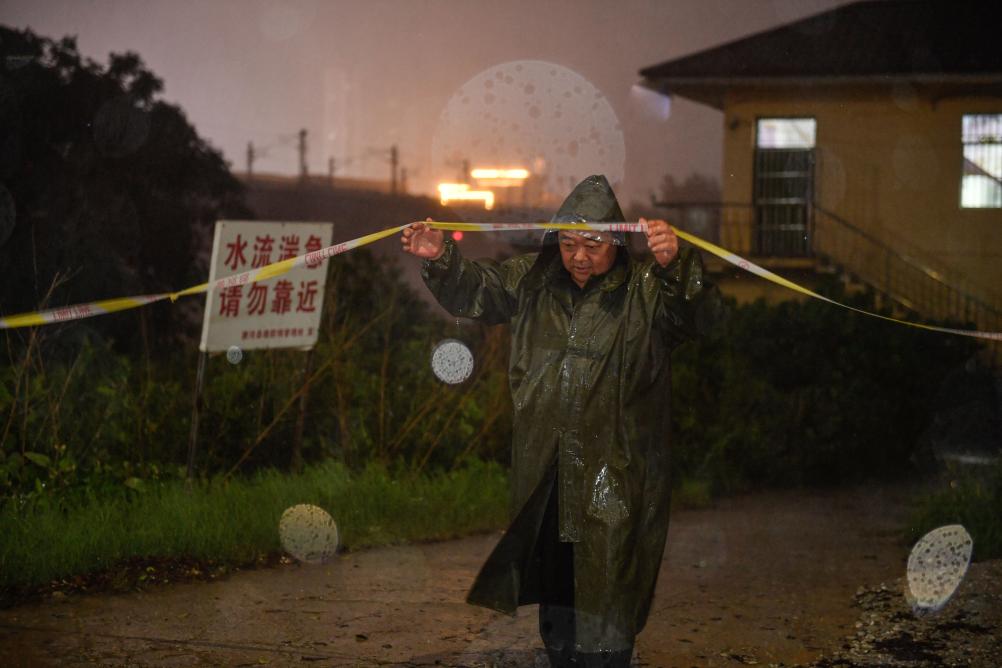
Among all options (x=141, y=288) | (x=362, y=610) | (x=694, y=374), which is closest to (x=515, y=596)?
(x=362, y=610)

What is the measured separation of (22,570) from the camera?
6113 millimetres

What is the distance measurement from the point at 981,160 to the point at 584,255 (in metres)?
15.7

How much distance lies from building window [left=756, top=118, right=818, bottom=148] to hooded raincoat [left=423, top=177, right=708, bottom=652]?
50.0 ft

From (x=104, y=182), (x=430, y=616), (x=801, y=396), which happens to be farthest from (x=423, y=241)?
(x=104, y=182)

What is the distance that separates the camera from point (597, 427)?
14.4 ft

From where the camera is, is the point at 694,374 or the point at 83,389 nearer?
the point at 83,389

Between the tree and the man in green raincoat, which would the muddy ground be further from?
the tree

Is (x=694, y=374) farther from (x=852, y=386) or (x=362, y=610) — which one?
(x=362, y=610)

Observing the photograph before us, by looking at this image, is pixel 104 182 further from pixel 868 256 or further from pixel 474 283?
pixel 474 283

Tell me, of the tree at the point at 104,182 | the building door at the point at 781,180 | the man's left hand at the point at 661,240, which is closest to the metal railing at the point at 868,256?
the building door at the point at 781,180

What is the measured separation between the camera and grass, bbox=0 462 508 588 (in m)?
6.35

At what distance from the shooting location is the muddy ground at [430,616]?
5238 millimetres

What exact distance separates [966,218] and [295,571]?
14.5 meters

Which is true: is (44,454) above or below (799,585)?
above
